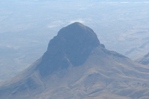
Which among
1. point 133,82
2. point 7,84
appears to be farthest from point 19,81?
point 133,82

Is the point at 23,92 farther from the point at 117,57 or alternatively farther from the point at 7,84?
the point at 117,57

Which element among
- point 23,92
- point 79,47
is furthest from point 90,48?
point 23,92

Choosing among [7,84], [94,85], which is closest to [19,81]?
[7,84]

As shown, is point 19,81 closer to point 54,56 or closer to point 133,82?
point 54,56

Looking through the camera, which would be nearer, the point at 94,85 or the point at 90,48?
the point at 94,85

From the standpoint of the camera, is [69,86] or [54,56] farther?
[54,56]

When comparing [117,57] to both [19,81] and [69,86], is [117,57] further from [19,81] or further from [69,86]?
[19,81]
